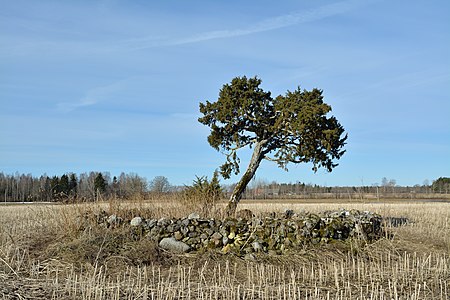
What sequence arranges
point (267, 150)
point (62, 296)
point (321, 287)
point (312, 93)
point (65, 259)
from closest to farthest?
point (62, 296) → point (321, 287) → point (65, 259) → point (312, 93) → point (267, 150)

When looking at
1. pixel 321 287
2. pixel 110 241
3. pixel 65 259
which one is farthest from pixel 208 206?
pixel 321 287

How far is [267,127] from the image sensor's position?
17.3 meters

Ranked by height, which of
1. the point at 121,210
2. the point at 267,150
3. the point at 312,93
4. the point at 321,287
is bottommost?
the point at 321,287

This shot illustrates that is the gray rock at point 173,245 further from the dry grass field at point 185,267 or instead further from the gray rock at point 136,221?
the gray rock at point 136,221

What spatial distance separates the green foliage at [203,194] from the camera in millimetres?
14508

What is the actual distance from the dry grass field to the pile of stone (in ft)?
1.28

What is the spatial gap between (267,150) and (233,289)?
10668mm

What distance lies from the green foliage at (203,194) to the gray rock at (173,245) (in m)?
2.42

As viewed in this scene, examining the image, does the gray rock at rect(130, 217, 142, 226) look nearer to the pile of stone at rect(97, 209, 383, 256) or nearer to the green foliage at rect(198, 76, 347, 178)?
the pile of stone at rect(97, 209, 383, 256)

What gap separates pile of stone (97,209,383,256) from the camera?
11844 mm

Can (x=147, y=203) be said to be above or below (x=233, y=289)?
above

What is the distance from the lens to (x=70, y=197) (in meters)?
14.3

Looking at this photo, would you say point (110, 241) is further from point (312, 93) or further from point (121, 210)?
point (312, 93)

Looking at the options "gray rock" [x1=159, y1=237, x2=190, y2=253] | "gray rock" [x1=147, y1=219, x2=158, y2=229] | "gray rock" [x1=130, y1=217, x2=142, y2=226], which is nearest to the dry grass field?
→ "gray rock" [x1=159, y1=237, x2=190, y2=253]
